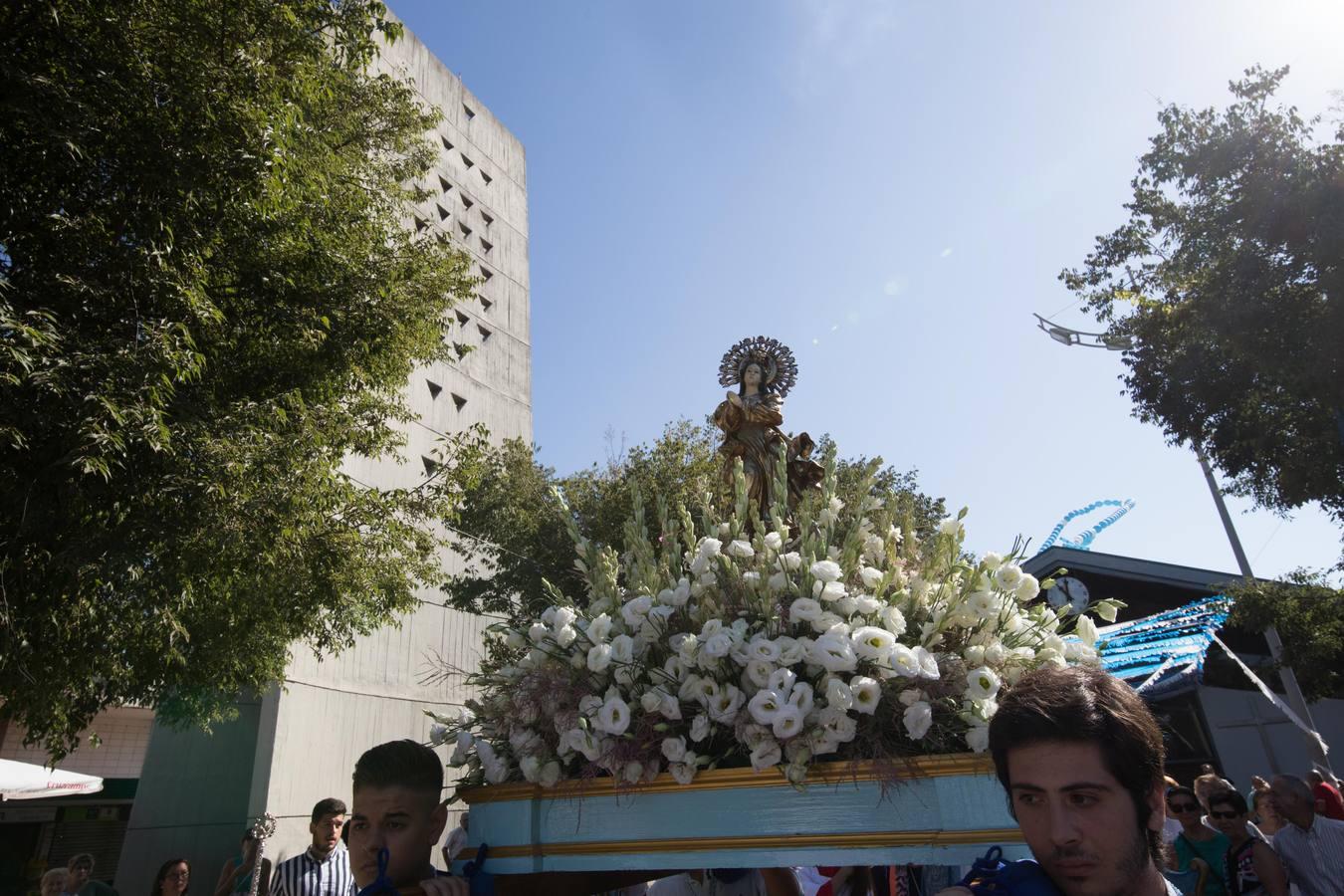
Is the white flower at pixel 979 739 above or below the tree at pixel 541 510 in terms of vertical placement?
below

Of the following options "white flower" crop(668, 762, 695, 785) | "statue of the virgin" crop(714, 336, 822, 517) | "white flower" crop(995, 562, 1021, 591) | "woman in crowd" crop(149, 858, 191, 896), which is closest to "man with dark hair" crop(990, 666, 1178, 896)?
"white flower" crop(995, 562, 1021, 591)

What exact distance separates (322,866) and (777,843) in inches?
158

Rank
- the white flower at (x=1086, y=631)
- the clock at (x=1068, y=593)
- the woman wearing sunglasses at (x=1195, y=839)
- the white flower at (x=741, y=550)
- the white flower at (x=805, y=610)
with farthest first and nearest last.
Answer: the clock at (x=1068, y=593), the woman wearing sunglasses at (x=1195, y=839), the white flower at (x=741, y=550), the white flower at (x=1086, y=631), the white flower at (x=805, y=610)

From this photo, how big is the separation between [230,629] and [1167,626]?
1169 centimetres

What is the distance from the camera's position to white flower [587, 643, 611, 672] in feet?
7.32

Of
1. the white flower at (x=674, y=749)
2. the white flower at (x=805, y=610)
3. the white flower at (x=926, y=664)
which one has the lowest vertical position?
the white flower at (x=674, y=749)

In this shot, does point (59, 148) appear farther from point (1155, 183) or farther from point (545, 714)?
point (1155, 183)

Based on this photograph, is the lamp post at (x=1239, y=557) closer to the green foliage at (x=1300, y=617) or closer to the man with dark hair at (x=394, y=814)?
the green foliage at (x=1300, y=617)

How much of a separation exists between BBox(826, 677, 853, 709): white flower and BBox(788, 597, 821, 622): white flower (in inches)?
8.8

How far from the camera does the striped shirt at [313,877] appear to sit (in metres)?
4.62

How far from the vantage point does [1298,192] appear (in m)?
9.41

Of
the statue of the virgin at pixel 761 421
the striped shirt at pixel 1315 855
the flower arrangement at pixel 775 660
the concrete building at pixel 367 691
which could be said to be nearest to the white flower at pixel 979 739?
the flower arrangement at pixel 775 660

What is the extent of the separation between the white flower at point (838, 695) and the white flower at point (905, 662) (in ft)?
0.44

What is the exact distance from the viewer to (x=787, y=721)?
197 cm
